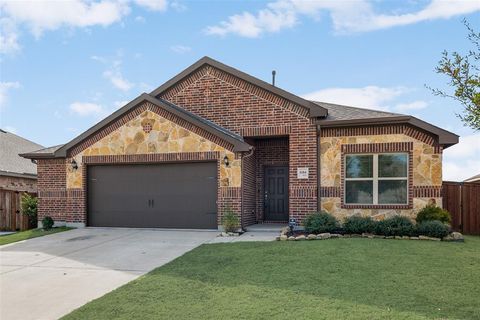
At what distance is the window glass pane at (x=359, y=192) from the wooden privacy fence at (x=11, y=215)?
13.2 m

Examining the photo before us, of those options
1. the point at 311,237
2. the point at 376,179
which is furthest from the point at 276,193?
the point at 311,237

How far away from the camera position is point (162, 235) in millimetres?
12117

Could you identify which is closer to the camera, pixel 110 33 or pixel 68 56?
pixel 110 33

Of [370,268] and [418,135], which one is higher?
[418,135]

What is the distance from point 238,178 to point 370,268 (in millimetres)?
6173

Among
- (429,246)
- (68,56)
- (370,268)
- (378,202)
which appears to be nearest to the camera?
(370,268)

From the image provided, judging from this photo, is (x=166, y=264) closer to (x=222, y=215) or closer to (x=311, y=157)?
(x=222, y=215)

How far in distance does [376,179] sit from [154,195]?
299 inches

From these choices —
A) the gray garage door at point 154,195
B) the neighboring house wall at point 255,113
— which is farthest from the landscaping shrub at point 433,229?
the gray garage door at point 154,195

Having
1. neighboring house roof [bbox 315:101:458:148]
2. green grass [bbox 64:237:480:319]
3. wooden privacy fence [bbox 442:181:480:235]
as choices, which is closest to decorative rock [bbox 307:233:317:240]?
green grass [bbox 64:237:480:319]

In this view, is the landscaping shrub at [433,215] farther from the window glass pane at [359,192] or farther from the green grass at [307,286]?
the green grass at [307,286]

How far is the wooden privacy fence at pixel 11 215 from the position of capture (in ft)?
53.6

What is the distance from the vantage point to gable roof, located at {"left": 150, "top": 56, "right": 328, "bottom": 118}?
1270 centimetres

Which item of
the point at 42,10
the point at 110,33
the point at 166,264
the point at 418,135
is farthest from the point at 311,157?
the point at 42,10
